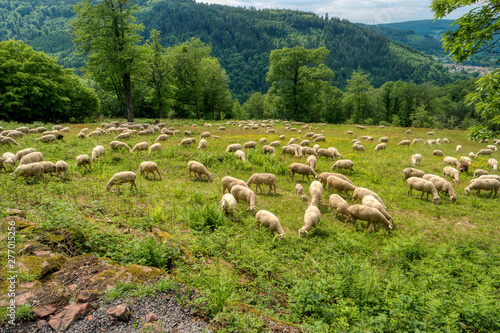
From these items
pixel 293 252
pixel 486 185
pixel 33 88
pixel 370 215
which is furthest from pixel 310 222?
pixel 33 88

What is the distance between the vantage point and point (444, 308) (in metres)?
4.59

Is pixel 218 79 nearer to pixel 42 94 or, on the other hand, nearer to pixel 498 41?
pixel 42 94

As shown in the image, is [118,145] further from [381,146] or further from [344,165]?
[381,146]

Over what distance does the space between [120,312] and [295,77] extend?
176 feet

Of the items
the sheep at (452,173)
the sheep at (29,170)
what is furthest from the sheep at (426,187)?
the sheep at (29,170)

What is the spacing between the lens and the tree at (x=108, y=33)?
27.2 m

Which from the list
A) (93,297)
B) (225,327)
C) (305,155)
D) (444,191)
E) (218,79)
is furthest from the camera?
(218,79)

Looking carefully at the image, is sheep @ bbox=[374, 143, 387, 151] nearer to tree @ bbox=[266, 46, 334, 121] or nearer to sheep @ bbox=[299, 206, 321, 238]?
sheep @ bbox=[299, 206, 321, 238]

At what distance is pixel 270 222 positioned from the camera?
8.43m

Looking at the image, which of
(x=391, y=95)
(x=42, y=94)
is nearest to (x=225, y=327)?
(x=42, y=94)

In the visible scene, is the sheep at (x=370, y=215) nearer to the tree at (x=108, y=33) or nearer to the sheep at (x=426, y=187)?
the sheep at (x=426, y=187)

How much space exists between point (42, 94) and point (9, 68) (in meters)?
6.07

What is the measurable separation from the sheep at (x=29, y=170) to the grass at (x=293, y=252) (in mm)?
423

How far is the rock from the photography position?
160 inches
